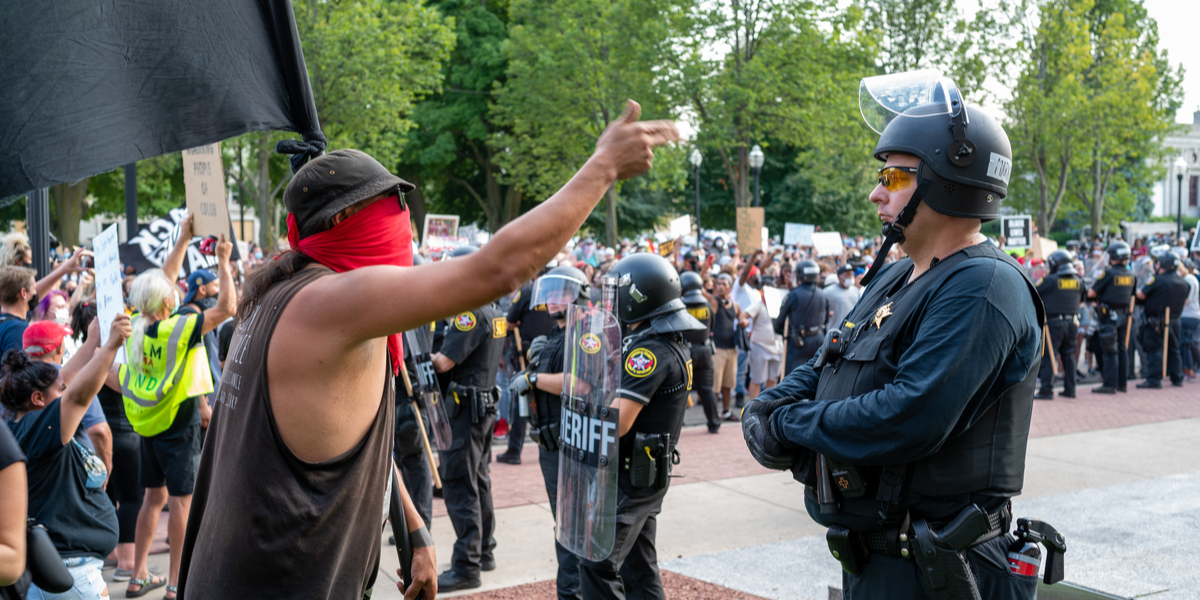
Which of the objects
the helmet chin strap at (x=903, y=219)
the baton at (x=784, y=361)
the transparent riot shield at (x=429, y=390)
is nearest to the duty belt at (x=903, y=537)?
the helmet chin strap at (x=903, y=219)

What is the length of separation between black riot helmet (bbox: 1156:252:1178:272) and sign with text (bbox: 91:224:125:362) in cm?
1492

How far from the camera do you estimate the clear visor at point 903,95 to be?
111 inches

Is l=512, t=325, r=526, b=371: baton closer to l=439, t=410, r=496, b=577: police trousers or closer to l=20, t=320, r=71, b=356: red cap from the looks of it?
l=439, t=410, r=496, b=577: police trousers

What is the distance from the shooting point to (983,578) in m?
2.56

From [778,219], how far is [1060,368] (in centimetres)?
3134

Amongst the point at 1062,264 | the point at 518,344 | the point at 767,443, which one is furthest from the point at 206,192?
the point at 1062,264

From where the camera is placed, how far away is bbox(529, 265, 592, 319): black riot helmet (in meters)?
6.27

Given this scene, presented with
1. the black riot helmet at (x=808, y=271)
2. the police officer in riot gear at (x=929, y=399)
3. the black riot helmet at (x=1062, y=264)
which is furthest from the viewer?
the black riot helmet at (x=1062, y=264)

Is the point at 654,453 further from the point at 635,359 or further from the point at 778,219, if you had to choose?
the point at 778,219

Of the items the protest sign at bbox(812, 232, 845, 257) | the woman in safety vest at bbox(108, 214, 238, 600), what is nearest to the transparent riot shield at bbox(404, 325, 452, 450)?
the woman in safety vest at bbox(108, 214, 238, 600)

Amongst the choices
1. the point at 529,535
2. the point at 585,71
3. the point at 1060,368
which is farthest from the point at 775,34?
the point at 529,535

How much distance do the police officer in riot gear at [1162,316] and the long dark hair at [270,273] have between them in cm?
1514

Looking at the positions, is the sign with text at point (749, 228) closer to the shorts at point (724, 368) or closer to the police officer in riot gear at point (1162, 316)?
the shorts at point (724, 368)

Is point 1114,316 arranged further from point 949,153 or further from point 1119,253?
point 949,153
